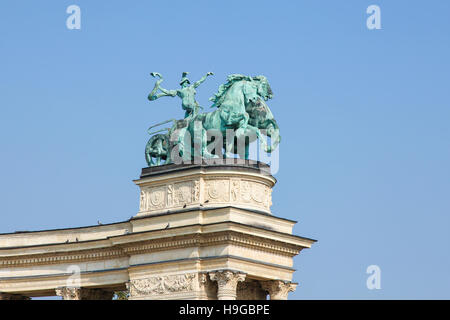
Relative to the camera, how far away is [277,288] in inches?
1769

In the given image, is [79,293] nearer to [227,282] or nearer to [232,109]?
[227,282]

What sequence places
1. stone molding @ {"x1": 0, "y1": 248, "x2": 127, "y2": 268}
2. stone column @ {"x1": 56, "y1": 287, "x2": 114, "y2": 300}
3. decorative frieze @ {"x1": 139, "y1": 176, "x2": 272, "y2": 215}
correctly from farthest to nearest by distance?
stone column @ {"x1": 56, "y1": 287, "x2": 114, "y2": 300} → stone molding @ {"x1": 0, "y1": 248, "x2": 127, "y2": 268} → decorative frieze @ {"x1": 139, "y1": 176, "x2": 272, "y2": 215}

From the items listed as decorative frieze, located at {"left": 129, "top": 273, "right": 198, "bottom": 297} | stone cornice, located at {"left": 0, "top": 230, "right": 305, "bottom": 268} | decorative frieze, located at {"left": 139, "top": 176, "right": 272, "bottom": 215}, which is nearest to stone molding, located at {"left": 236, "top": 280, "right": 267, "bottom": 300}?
stone cornice, located at {"left": 0, "top": 230, "right": 305, "bottom": 268}

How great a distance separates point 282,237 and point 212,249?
10.1 feet

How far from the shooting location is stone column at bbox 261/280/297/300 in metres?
44.9

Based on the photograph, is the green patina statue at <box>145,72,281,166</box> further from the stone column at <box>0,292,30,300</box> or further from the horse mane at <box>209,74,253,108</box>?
the stone column at <box>0,292,30,300</box>

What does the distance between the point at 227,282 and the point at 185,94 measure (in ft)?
30.3

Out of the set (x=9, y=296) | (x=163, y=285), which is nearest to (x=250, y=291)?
(x=163, y=285)

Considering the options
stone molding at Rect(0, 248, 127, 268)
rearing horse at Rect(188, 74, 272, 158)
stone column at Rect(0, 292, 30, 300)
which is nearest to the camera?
rearing horse at Rect(188, 74, 272, 158)

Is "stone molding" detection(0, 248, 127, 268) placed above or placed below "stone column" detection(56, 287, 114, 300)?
above

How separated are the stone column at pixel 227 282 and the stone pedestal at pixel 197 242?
0.04 metres
